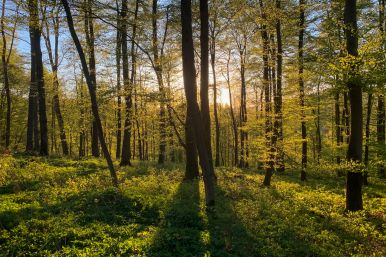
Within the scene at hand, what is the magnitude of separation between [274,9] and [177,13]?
593cm

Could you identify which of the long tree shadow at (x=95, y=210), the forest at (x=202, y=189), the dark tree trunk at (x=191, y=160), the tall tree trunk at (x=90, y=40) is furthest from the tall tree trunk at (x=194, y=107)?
the dark tree trunk at (x=191, y=160)

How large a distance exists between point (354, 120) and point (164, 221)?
26.5 feet

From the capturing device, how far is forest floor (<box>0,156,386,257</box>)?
26.7 feet

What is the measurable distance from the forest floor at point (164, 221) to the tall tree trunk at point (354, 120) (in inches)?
30.2

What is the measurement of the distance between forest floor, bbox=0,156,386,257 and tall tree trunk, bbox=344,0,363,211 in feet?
2.52

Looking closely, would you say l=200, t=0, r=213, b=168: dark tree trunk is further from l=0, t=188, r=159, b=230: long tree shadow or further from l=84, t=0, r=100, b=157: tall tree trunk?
l=84, t=0, r=100, b=157: tall tree trunk

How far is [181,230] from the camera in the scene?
9414 millimetres

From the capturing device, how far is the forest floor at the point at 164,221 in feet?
26.7

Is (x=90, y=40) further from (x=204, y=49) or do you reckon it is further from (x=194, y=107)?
(x=194, y=107)

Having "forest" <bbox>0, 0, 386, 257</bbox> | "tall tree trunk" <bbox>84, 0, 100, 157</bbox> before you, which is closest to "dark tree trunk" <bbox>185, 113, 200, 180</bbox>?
"forest" <bbox>0, 0, 386, 257</bbox>

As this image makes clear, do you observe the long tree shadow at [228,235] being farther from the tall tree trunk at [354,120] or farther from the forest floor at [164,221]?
the tall tree trunk at [354,120]

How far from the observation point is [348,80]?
37.1 feet

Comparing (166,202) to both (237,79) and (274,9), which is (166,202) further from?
(237,79)

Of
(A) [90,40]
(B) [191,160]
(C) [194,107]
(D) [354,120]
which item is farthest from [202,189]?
(A) [90,40]
